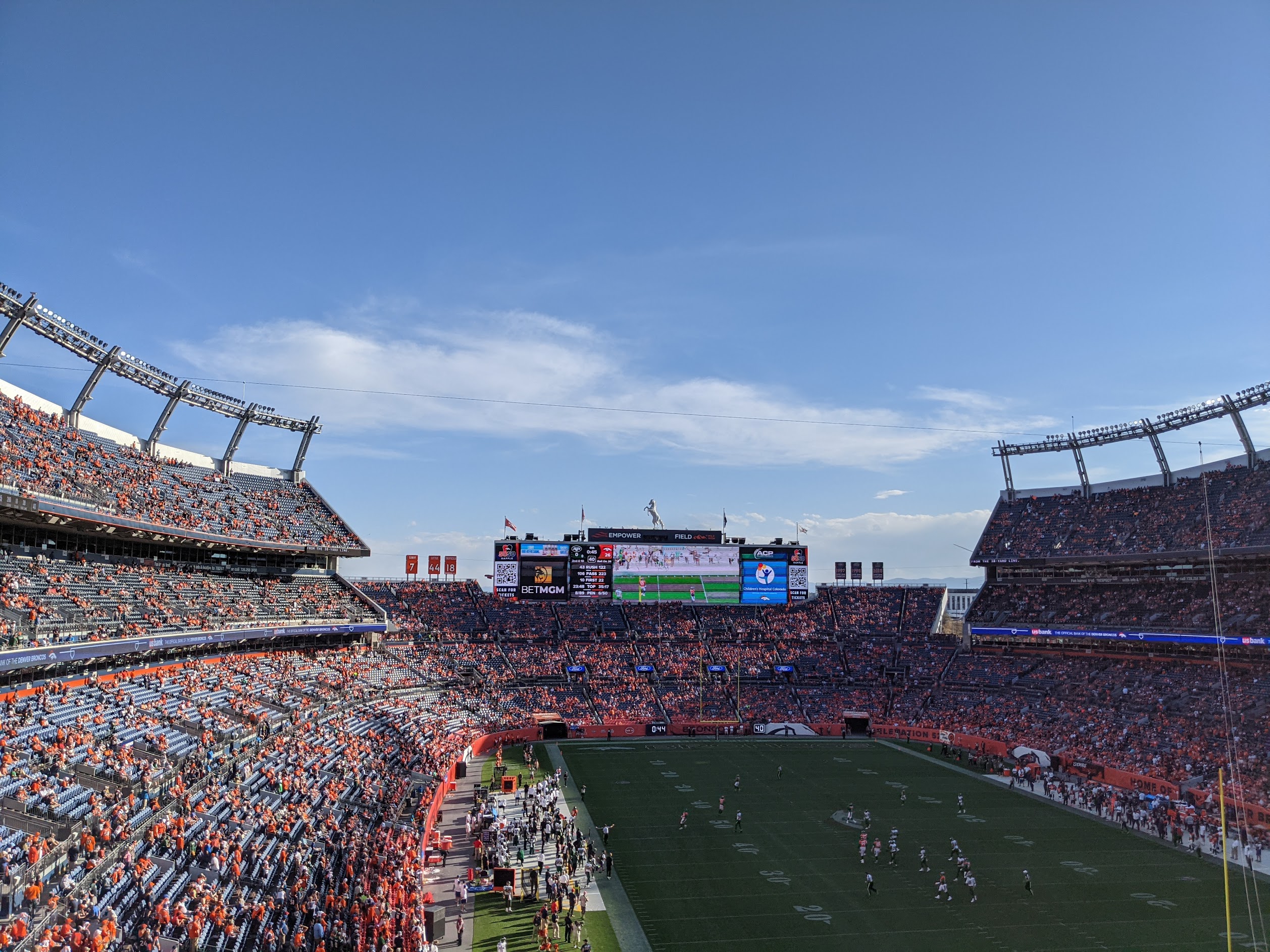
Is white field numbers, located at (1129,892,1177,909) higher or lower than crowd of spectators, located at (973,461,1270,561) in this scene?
lower

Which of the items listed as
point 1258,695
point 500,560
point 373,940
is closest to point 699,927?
point 373,940

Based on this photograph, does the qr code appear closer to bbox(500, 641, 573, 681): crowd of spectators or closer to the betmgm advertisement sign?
the betmgm advertisement sign

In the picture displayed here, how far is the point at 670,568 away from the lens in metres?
67.2

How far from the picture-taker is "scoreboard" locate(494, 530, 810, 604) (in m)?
64.9

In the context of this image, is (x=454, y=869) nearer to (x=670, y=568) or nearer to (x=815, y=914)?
(x=815, y=914)

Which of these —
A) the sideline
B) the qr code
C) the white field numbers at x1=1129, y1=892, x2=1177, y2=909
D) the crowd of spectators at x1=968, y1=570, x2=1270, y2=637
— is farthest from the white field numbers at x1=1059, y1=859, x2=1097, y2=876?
the qr code

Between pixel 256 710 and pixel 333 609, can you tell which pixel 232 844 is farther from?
pixel 333 609

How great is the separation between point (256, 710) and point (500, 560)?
91.7ft

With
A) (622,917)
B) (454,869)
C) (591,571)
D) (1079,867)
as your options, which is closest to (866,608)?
(591,571)

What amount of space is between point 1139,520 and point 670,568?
33924 mm

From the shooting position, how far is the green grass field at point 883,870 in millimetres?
24344

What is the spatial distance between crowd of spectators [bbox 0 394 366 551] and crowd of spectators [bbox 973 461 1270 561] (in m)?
51.4

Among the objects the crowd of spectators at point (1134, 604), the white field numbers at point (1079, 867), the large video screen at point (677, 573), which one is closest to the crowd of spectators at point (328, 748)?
the crowd of spectators at point (1134, 604)

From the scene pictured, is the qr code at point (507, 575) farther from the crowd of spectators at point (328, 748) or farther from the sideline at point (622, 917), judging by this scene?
the sideline at point (622, 917)
